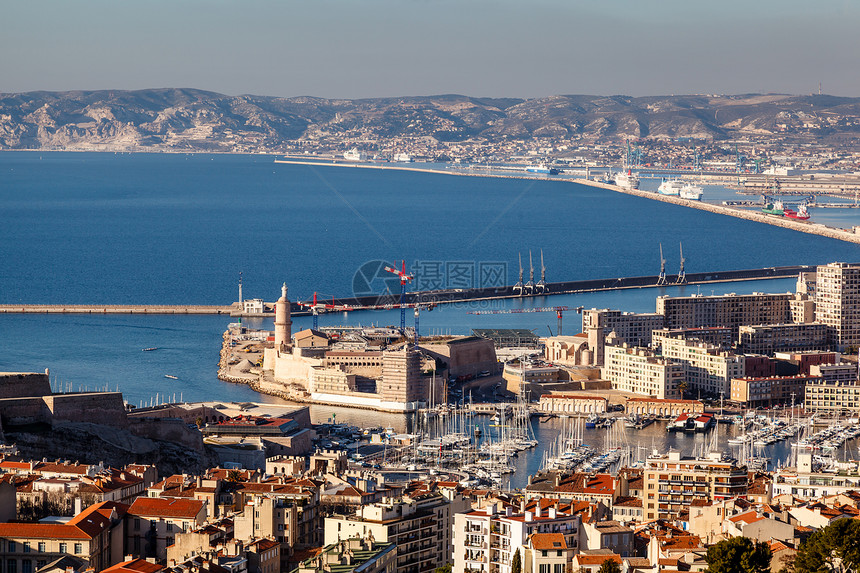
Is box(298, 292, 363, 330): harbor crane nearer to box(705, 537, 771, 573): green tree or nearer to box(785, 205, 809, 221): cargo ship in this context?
box(705, 537, 771, 573): green tree

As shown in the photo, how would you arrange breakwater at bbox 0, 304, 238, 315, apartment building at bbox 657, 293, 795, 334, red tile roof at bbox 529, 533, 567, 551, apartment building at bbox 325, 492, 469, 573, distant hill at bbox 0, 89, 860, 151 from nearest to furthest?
1. red tile roof at bbox 529, 533, 567, 551
2. apartment building at bbox 325, 492, 469, 573
3. apartment building at bbox 657, 293, 795, 334
4. breakwater at bbox 0, 304, 238, 315
5. distant hill at bbox 0, 89, 860, 151

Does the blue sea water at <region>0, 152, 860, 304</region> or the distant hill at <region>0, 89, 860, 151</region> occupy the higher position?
the distant hill at <region>0, 89, 860, 151</region>

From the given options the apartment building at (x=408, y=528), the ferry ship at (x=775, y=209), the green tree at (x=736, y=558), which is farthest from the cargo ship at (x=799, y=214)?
the green tree at (x=736, y=558)

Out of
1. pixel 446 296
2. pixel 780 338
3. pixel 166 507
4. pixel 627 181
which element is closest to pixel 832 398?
Answer: pixel 780 338

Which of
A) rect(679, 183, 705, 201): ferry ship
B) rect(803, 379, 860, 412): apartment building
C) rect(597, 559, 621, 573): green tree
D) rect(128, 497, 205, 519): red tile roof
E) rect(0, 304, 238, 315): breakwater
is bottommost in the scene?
rect(803, 379, 860, 412): apartment building

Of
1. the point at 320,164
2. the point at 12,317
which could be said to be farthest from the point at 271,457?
the point at 320,164

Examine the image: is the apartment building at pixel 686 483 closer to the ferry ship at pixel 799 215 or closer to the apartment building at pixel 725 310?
the apartment building at pixel 725 310

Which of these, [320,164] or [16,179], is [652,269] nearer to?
[16,179]

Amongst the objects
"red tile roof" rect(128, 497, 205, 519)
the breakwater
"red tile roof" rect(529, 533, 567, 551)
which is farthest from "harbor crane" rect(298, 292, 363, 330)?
"red tile roof" rect(529, 533, 567, 551)
